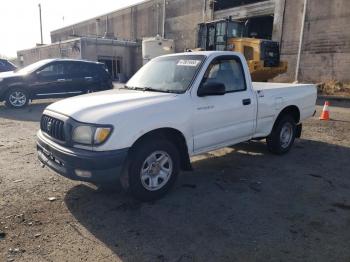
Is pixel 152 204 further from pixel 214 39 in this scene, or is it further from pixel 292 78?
pixel 292 78

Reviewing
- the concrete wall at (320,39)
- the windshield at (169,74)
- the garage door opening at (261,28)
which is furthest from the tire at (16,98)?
the garage door opening at (261,28)

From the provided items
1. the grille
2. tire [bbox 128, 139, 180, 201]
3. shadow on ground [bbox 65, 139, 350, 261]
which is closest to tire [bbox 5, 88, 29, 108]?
the grille

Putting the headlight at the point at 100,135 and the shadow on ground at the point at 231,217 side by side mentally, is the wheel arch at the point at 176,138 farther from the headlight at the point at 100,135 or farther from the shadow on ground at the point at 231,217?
the headlight at the point at 100,135

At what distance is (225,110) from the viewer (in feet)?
15.6

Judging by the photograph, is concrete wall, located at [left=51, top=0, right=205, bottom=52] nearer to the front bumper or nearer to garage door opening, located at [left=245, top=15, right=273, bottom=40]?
garage door opening, located at [left=245, top=15, right=273, bottom=40]

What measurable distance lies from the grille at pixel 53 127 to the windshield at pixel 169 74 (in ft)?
4.68

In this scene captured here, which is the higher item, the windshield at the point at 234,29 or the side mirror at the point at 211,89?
the windshield at the point at 234,29

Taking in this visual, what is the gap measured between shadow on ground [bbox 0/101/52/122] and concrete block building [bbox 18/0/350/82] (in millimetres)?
14541

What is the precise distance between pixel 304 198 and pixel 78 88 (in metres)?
10.8

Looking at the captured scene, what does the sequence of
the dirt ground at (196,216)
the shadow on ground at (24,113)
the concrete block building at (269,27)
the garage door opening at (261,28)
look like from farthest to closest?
the garage door opening at (261,28)
the concrete block building at (269,27)
the shadow on ground at (24,113)
the dirt ground at (196,216)

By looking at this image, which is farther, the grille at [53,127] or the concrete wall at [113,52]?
the concrete wall at [113,52]

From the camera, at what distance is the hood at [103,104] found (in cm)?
369

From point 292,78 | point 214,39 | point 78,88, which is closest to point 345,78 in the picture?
point 292,78

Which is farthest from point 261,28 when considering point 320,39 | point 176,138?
point 176,138
